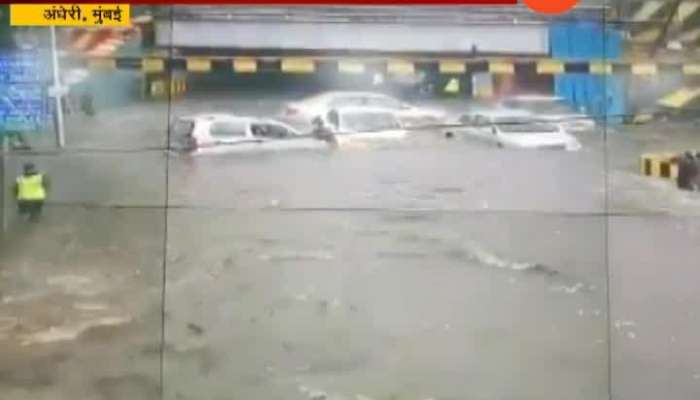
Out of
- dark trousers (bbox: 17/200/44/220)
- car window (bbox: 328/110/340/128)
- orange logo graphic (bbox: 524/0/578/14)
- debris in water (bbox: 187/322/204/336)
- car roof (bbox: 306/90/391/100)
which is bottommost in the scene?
debris in water (bbox: 187/322/204/336)

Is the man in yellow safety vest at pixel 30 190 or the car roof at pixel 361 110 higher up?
the car roof at pixel 361 110

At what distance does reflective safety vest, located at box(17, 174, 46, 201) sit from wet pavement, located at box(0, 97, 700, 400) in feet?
0.11

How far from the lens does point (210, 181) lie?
7.14ft

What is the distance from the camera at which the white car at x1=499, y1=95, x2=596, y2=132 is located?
2.15m

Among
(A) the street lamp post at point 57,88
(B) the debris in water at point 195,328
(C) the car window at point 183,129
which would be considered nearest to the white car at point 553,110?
(C) the car window at point 183,129

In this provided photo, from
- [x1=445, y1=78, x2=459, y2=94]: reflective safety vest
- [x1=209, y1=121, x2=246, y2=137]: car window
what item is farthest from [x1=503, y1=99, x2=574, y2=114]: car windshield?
[x1=209, y1=121, x2=246, y2=137]: car window

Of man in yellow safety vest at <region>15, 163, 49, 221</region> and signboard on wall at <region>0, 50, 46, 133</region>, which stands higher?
signboard on wall at <region>0, 50, 46, 133</region>

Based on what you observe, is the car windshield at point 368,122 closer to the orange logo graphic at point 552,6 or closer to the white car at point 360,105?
the white car at point 360,105

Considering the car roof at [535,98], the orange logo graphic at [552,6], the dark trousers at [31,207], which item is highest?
the orange logo graphic at [552,6]

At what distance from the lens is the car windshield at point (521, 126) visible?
216 cm

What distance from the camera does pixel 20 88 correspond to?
2.16 m

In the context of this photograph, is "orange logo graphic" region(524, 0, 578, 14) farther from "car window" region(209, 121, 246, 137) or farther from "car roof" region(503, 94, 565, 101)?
"car window" region(209, 121, 246, 137)

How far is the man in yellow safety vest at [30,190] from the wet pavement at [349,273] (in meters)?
0.03

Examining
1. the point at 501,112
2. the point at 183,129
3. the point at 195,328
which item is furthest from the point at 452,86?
the point at 195,328
